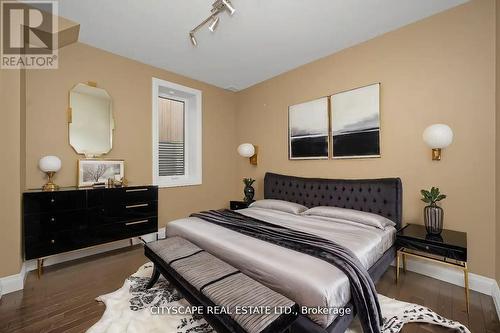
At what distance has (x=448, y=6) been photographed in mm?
2301

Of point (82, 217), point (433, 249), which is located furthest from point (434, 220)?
point (82, 217)

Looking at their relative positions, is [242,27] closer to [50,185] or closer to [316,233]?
[316,233]

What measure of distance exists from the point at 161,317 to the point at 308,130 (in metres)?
3.06

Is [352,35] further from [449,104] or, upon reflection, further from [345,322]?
[345,322]

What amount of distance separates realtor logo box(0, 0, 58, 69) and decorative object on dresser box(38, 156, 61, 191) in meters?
0.98

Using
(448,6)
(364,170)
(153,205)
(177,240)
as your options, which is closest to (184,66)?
(153,205)

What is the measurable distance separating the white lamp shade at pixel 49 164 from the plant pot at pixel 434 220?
13.7 ft

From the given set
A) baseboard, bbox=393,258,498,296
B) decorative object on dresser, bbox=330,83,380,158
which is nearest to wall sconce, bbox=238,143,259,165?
decorative object on dresser, bbox=330,83,380,158

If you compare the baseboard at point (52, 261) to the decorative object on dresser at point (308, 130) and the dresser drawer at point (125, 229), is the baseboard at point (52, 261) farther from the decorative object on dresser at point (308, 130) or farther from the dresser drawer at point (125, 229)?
the decorative object on dresser at point (308, 130)

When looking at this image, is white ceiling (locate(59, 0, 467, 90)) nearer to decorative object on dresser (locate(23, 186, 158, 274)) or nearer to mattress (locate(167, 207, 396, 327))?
decorative object on dresser (locate(23, 186, 158, 274))

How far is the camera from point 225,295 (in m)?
1.29

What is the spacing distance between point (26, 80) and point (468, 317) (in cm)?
506

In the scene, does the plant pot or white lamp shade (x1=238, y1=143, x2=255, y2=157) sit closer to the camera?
the plant pot

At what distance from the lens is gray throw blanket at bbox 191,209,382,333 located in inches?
56.1
